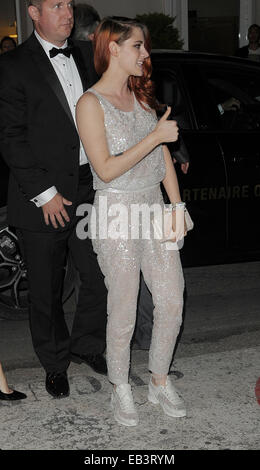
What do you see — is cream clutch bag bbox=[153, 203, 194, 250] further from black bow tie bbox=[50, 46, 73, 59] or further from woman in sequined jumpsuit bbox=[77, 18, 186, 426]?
black bow tie bbox=[50, 46, 73, 59]

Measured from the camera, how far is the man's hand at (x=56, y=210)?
11.8 ft

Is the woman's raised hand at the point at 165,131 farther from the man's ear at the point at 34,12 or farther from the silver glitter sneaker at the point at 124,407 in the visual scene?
the silver glitter sneaker at the point at 124,407

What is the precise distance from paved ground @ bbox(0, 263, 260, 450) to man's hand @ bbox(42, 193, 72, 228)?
860mm

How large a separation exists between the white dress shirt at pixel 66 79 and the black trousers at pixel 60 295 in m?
0.20

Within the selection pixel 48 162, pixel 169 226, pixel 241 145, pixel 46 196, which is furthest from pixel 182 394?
pixel 241 145

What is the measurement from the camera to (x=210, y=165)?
503cm

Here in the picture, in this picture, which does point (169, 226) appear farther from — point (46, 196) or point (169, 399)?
point (169, 399)

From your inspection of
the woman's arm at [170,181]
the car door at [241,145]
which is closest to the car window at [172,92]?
the car door at [241,145]

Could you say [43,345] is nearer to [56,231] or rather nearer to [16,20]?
[56,231]

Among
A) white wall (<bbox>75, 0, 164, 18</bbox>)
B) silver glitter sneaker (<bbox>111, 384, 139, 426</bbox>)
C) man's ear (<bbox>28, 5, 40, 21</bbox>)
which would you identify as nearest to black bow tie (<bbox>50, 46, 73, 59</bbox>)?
man's ear (<bbox>28, 5, 40, 21</bbox>)

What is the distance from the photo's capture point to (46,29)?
3.61 meters

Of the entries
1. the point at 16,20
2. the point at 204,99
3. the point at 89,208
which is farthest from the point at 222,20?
the point at 89,208

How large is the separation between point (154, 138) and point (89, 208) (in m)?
0.77

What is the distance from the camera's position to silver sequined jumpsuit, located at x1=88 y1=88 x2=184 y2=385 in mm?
3436
